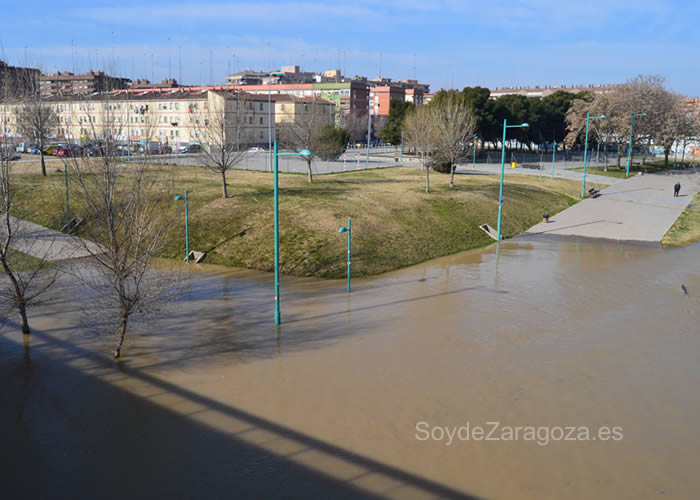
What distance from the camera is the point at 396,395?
12.9 m

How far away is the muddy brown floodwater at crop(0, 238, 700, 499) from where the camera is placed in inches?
391

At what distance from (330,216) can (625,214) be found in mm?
23447

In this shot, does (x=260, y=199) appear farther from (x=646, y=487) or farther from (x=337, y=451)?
→ (x=646, y=487)

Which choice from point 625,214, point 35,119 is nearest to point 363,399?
point 625,214

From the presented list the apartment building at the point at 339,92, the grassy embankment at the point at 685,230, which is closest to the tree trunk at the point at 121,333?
the grassy embankment at the point at 685,230

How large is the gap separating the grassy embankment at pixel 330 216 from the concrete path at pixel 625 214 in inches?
75.1

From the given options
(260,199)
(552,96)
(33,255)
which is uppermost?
(552,96)

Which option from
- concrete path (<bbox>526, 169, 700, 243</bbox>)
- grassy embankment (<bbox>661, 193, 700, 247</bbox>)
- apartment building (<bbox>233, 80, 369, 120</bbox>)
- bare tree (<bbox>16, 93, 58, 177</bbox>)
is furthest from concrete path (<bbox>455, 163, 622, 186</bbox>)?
apartment building (<bbox>233, 80, 369, 120</bbox>)

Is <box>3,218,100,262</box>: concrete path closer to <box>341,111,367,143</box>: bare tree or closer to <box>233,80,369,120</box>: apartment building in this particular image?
<box>341,111,367,143</box>: bare tree

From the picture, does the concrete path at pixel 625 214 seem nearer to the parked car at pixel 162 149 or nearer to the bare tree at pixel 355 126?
the parked car at pixel 162 149

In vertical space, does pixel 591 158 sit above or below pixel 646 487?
above

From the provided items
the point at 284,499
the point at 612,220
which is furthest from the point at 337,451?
the point at 612,220

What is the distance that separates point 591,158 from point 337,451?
8573 cm

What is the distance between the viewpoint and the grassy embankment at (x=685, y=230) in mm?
31766
